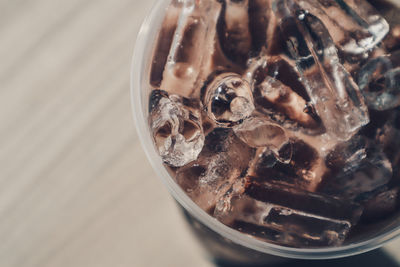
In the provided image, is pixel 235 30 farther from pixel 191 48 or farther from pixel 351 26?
pixel 351 26

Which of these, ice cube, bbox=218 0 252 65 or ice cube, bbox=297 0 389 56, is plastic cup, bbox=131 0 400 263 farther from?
ice cube, bbox=297 0 389 56

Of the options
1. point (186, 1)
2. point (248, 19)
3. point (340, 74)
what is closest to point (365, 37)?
point (340, 74)

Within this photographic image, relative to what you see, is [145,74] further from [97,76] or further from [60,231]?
[60,231]

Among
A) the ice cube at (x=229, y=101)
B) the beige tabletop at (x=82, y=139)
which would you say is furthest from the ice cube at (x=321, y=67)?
the beige tabletop at (x=82, y=139)

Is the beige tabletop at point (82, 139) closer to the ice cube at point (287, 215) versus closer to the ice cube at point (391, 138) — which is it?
the ice cube at point (287, 215)

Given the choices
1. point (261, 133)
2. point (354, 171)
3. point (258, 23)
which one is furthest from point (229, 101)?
point (354, 171)

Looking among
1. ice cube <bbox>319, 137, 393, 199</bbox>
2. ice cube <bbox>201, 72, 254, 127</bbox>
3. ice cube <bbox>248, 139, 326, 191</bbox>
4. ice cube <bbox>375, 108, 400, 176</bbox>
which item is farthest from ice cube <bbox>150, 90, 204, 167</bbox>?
ice cube <bbox>375, 108, 400, 176</bbox>
